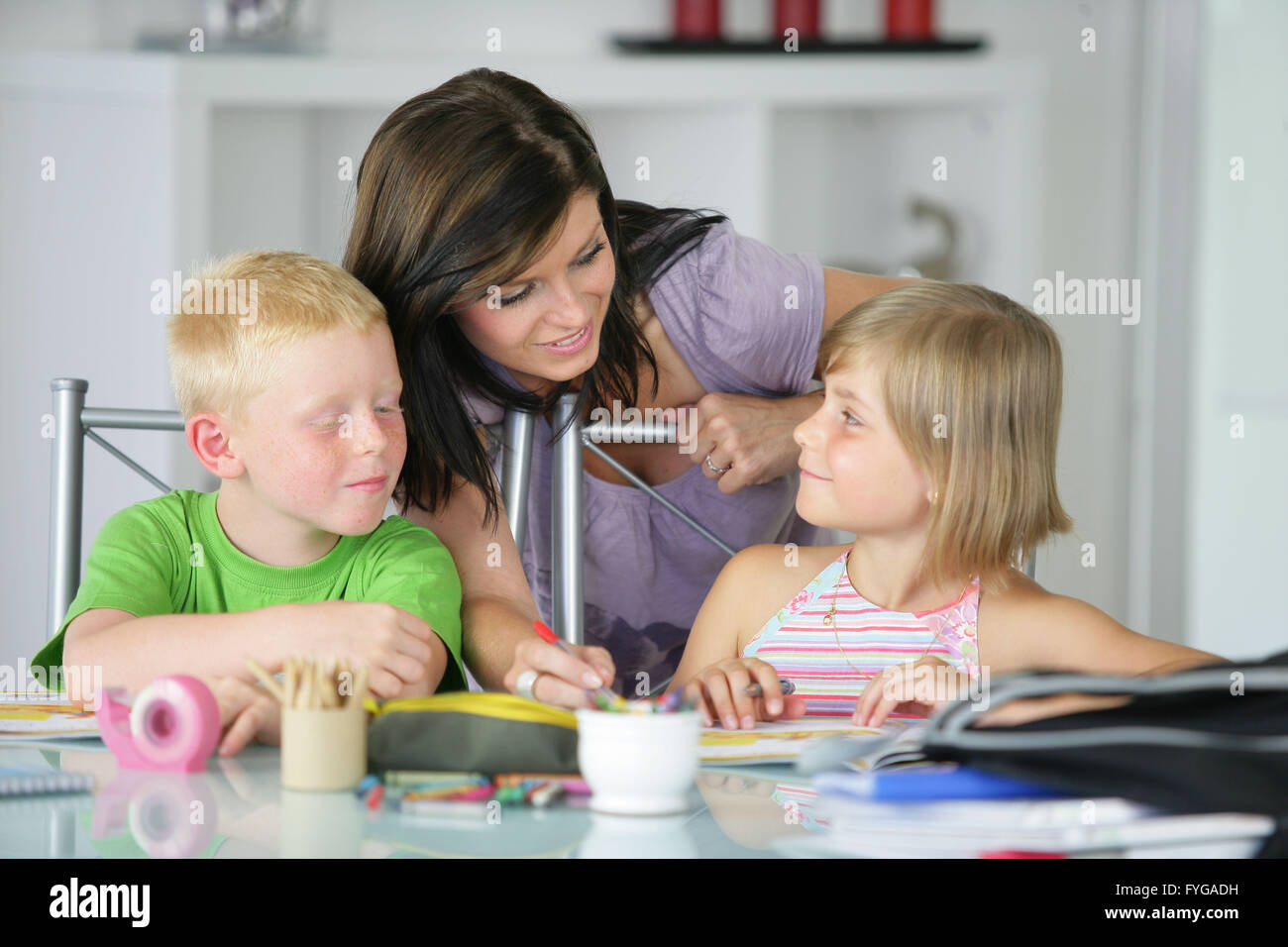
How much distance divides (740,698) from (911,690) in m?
0.14

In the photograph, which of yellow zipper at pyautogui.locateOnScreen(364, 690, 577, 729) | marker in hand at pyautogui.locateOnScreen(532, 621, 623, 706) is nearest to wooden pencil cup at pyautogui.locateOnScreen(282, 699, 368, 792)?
yellow zipper at pyautogui.locateOnScreen(364, 690, 577, 729)

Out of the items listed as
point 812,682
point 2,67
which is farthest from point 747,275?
point 2,67

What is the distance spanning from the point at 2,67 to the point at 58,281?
492 mm

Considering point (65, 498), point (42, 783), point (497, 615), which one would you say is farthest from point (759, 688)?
point (65, 498)

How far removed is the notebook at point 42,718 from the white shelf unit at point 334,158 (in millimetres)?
1723

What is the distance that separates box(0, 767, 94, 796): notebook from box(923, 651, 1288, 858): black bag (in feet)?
1.57

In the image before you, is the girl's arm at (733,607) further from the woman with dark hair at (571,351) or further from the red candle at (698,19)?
the red candle at (698,19)

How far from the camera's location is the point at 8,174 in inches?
117

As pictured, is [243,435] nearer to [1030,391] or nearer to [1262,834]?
[1030,391]

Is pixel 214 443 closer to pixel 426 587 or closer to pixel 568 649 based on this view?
pixel 426 587

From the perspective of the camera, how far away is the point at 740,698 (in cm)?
99

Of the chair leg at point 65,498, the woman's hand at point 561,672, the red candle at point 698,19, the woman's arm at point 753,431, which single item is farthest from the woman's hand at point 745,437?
the red candle at point 698,19

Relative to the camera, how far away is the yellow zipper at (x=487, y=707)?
74 cm

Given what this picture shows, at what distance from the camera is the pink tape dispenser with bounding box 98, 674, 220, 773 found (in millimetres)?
778
